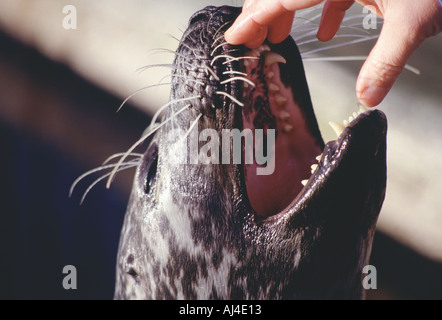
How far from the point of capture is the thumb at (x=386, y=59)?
564 mm

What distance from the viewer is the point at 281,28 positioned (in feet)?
2.41

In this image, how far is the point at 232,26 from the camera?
0.69m

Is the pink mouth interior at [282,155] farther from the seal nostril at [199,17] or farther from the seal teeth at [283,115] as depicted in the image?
the seal nostril at [199,17]

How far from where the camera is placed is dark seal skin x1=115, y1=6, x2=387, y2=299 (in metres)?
0.64

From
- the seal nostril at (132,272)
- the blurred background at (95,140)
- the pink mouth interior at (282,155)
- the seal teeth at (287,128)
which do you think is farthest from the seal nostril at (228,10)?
the blurred background at (95,140)

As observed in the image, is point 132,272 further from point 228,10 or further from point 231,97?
point 228,10

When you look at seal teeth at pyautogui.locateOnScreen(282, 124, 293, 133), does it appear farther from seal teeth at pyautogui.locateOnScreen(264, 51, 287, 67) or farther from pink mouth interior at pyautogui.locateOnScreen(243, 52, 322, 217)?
seal teeth at pyautogui.locateOnScreen(264, 51, 287, 67)

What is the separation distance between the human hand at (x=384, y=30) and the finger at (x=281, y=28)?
0.01 meters

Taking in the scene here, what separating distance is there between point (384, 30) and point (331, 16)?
0.61 ft

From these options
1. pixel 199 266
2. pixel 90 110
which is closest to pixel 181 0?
pixel 90 110

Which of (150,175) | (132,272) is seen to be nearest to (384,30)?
(150,175)

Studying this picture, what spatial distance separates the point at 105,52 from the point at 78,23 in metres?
0.12

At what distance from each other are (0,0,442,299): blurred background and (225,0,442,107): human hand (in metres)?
0.80

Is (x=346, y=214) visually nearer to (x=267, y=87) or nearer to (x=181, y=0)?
(x=267, y=87)
